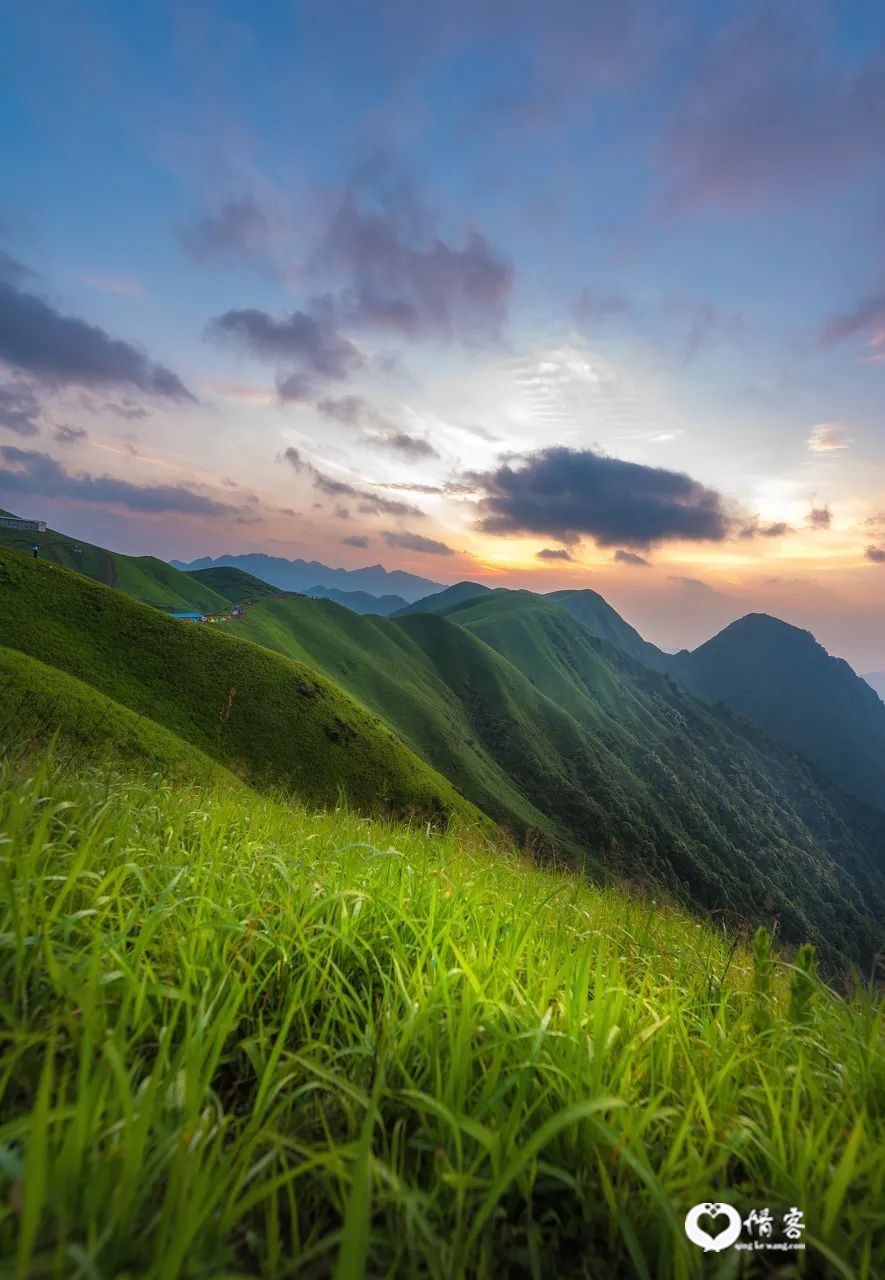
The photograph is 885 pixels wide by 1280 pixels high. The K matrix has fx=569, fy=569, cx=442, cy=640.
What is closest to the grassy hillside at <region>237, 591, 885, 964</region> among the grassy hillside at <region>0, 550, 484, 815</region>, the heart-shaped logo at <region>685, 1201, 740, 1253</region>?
the grassy hillside at <region>0, 550, 484, 815</region>

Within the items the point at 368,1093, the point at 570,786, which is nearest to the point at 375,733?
the point at 570,786

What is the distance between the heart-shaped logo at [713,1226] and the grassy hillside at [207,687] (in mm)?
64318

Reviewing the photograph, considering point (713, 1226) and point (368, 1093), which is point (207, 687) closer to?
point (368, 1093)

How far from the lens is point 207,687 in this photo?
7650 centimetres

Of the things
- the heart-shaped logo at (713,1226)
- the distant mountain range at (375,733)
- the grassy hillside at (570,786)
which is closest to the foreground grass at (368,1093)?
the heart-shaped logo at (713,1226)

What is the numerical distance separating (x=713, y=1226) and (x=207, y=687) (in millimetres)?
81296

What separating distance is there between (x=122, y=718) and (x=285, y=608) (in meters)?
128

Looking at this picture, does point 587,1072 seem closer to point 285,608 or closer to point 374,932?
point 374,932

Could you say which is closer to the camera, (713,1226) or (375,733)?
(713,1226)

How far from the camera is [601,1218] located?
2150mm

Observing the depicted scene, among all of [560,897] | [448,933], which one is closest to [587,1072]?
[448,933]

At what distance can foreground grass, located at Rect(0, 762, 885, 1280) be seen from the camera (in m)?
1.74

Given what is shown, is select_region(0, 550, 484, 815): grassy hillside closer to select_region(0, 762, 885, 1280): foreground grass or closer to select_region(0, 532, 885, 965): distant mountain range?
select_region(0, 532, 885, 965): distant mountain range

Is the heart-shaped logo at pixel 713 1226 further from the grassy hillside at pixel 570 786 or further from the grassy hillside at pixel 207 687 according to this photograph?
the grassy hillside at pixel 570 786
